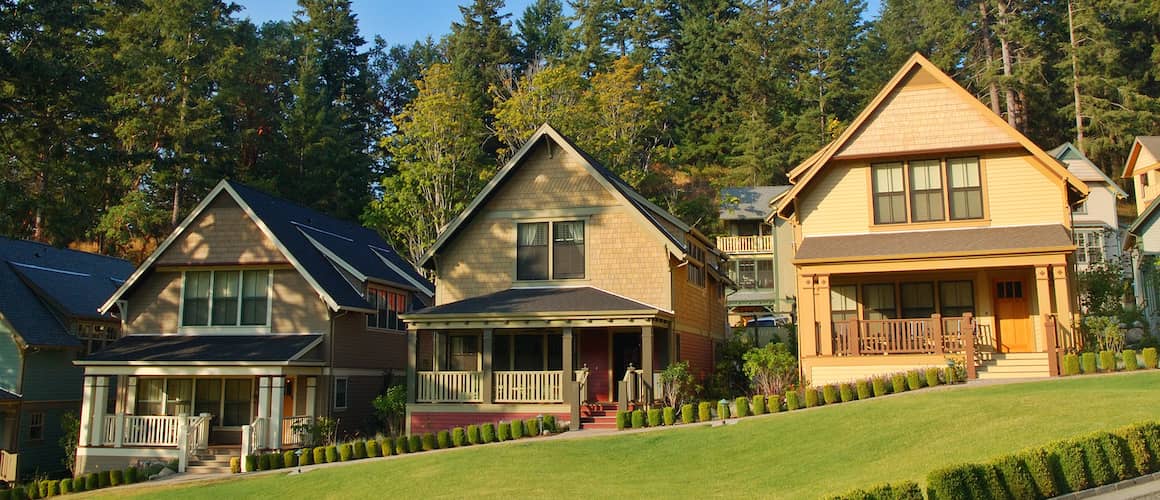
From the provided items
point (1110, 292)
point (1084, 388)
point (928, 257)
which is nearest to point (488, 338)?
point (928, 257)

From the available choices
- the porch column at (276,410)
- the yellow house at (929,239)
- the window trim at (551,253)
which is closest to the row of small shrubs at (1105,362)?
the yellow house at (929,239)

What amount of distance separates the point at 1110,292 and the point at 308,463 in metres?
22.3

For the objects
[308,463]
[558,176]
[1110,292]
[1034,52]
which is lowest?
[308,463]

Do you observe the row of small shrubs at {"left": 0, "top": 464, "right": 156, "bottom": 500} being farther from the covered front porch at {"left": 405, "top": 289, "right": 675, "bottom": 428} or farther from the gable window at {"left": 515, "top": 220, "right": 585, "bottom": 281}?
the gable window at {"left": 515, "top": 220, "right": 585, "bottom": 281}

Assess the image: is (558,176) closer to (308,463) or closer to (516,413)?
(516,413)

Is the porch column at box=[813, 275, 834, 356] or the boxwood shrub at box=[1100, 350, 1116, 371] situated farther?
the porch column at box=[813, 275, 834, 356]

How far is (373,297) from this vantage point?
3011 centimetres

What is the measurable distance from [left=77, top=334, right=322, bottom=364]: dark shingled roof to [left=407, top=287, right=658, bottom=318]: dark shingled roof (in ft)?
12.7

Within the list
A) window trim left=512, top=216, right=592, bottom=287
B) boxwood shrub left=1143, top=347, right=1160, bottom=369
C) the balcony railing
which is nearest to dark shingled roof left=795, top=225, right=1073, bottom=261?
boxwood shrub left=1143, top=347, right=1160, bottom=369

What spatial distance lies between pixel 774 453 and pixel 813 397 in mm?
5104

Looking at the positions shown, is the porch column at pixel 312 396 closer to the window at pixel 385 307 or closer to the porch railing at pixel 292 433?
the porch railing at pixel 292 433

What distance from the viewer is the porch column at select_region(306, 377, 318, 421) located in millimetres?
26766

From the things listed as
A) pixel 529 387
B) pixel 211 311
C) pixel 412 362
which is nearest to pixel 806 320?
pixel 529 387

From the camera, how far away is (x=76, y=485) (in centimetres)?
2312
